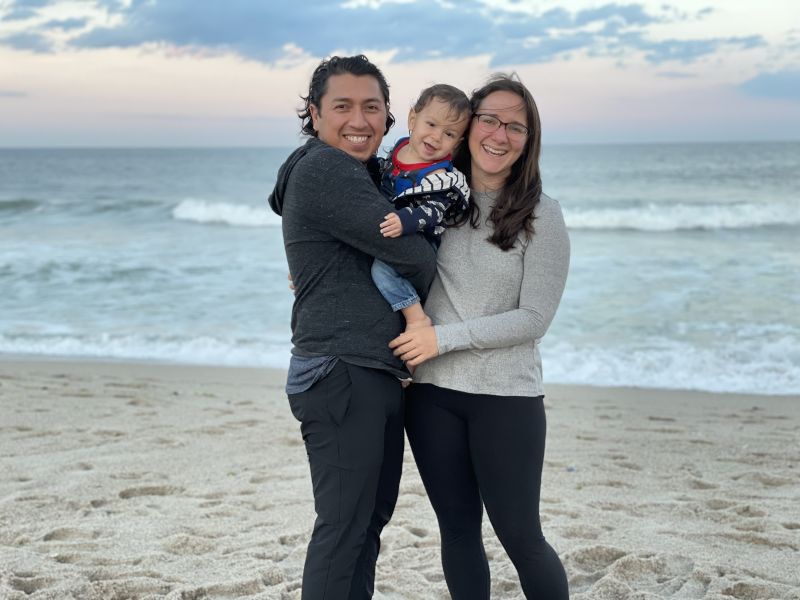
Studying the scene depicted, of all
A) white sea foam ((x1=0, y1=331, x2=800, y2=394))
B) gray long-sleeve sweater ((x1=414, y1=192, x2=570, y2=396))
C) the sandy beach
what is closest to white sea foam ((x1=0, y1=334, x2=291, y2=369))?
white sea foam ((x1=0, y1=331, x2=800, y2=394))

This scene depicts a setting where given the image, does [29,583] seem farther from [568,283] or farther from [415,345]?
[568,283]

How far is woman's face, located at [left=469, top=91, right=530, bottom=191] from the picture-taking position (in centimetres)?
259

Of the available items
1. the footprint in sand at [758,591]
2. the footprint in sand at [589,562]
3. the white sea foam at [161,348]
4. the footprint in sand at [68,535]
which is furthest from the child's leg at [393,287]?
the white sea foam at [161,348]

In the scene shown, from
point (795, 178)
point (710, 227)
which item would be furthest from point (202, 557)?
point (795, 178)

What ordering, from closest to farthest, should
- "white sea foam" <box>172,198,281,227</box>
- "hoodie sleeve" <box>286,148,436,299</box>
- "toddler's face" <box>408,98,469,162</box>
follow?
"hoodie sleeve" <box>286,148,436,299</box>
"toddler's face" <box>408,98,469,162</box>
"white sea foam" <box>172,198,281,227</box>

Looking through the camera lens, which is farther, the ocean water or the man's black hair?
the ocean water

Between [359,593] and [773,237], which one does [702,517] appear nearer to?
[359,593]

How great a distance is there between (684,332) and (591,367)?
6.13ft

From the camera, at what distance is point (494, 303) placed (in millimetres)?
2578

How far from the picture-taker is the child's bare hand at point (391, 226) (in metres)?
2.31

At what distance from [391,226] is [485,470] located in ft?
2.67

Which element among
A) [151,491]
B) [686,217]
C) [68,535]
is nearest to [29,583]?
[68,535]

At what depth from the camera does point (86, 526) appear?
13.4 ft

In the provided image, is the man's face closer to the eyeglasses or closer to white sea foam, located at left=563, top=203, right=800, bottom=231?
the eyeglasses
